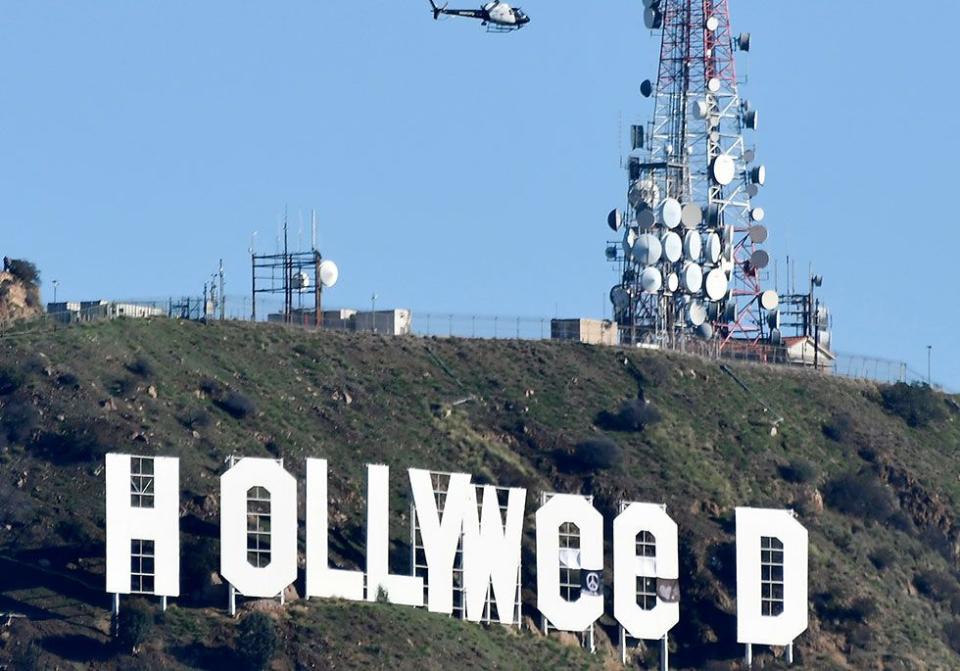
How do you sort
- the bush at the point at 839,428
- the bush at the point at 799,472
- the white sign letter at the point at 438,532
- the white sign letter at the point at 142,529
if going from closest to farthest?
the white sign letter at the point at 142,529
the white sign letter at the point at 438,532
the bush at the point at 799,472
the bush at the point at 839,428

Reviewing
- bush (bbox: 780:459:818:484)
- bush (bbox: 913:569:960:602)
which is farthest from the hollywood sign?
bush (bbox: 780:459:818:484)

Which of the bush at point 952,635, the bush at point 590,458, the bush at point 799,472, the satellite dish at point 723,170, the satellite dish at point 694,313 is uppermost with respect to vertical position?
the satellite dish at point 723,170

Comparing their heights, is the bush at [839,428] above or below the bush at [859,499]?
above

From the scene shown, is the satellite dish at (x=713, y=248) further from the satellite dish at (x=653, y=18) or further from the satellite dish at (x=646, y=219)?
the satellite dish at (x=653, y=18)

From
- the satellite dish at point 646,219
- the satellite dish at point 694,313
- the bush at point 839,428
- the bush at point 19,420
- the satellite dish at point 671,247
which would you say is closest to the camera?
the bush at point 19,420

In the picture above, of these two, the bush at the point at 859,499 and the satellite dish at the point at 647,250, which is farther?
the satellite dish at the point at 647,250

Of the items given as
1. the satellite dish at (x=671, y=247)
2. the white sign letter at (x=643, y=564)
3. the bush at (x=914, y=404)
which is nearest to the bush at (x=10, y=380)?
the white sign letter at (x=643, y=564)
